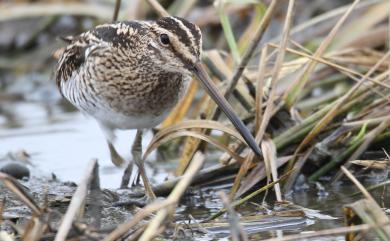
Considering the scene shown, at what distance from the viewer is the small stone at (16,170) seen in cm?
532

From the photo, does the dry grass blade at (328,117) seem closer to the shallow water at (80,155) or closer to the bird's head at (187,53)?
the shallow water at (80,155)

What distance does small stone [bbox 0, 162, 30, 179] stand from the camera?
532cm

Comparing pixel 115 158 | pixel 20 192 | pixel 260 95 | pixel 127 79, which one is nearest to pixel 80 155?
pixel 115 158

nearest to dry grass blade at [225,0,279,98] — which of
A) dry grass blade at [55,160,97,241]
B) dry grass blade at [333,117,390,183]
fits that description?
dry grass blade at [333,117,390,183]

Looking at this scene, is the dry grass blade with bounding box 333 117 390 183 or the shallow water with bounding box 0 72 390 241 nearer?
the shallow water with bounding box 0 72 390 241

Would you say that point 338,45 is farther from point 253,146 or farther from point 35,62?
point 35,62

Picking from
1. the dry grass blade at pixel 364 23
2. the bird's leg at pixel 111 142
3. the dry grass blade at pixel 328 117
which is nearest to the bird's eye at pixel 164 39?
the bird's leg at pixel 111 142

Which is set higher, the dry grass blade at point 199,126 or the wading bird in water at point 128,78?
the wading bird in water at point 128,78

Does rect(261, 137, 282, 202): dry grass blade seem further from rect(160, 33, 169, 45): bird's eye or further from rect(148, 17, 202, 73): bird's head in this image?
rect(160, 33, 169, 45): bird's eye

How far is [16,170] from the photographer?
5.34 m

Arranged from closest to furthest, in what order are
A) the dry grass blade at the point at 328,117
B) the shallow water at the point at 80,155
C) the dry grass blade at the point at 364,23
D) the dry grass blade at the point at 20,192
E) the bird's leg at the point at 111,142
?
the dry grass blade at the point at 20,192, the shallow water at the point at 80,155, the dry grass blade at the point at 328,117, the bird's leg at the point at 111,142, the dry grass blade at the point at 364,23

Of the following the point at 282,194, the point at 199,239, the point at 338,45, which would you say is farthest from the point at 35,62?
the point at 199,239

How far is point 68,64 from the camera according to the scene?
5125 millimetres

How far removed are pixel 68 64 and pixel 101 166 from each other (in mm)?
1065
